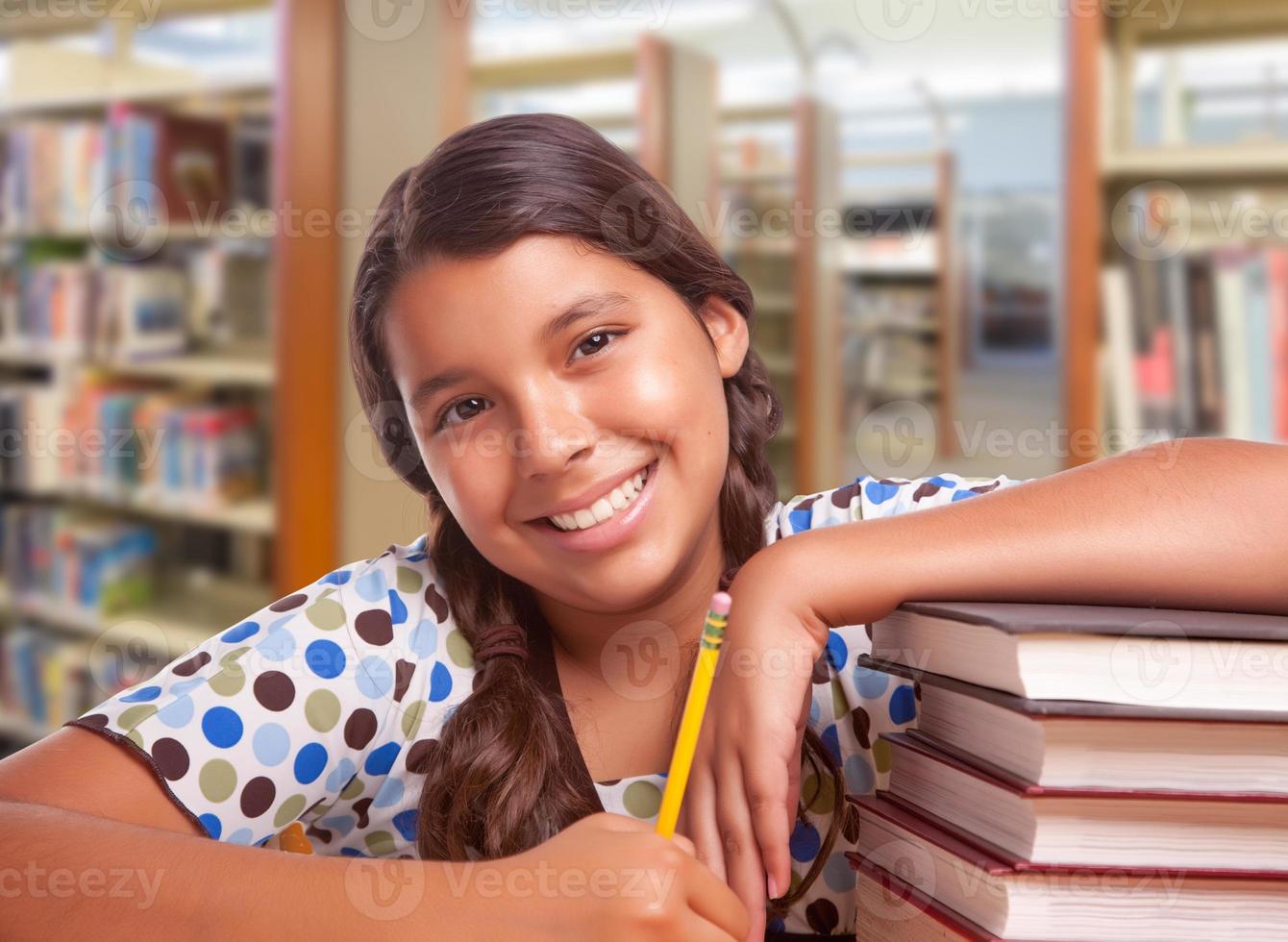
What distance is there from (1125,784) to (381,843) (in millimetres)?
587

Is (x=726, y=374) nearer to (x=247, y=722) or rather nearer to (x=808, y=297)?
(x=247, y=722)

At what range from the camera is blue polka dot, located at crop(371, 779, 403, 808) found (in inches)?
32.9

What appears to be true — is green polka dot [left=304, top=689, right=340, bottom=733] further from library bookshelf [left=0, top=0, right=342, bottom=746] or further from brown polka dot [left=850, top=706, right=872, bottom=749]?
library bookshelf [left=0, top=0, right=342, bottom=746]

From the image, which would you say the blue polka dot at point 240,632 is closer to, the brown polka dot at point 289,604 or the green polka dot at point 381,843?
the brown polka dot at point 289,604

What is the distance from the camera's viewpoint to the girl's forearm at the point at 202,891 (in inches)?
19.8

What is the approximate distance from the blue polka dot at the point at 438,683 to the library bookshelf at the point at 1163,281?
51.6 inches

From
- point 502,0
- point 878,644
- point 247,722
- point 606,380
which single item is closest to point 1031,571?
point 878,644

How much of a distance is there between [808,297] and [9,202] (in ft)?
7.38

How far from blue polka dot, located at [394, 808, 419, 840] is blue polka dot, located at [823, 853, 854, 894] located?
0.30 metres

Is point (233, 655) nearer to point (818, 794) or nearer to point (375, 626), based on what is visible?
point (375, 626)

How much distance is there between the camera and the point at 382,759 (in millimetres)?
813

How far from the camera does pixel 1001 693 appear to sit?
1.57 ft

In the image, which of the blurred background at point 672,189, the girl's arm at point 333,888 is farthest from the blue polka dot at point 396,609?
the blurred background at point 672,189

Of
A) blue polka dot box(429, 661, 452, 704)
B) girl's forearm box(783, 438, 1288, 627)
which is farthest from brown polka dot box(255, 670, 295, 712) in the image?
girl's forearm box(783, 438, 1288, 627)
